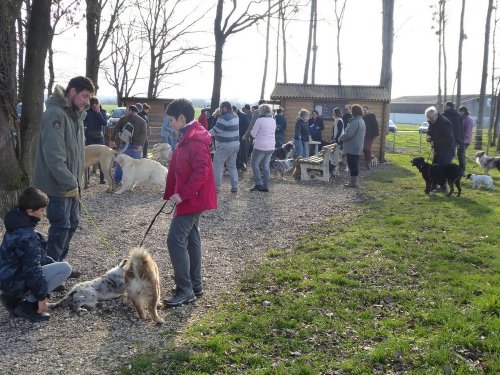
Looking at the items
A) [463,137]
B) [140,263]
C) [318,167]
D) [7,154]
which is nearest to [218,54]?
[318,167]

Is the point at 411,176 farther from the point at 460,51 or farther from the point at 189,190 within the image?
the point at 460,51

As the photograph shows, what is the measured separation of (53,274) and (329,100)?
16.6 meters

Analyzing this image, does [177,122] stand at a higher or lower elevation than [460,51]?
lower

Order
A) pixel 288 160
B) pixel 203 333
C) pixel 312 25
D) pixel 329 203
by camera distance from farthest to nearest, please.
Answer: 1. pixel 312 25
2. pixel 288 160
3. pixel 329 203
4. pixel 203 333

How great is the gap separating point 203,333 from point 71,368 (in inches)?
45.7

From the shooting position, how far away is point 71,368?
4156 millimetres

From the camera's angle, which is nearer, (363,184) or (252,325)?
(252,325)

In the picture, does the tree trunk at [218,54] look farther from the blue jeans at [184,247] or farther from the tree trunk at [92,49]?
the blue jeans at [184,247]

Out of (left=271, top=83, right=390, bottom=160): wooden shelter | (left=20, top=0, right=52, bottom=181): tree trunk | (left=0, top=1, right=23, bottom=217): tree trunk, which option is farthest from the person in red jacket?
(left=271, top=83, right=390, bottom=160): wooden shelter

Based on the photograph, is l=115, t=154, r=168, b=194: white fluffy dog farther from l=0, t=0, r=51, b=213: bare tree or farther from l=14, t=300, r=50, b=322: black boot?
l=14, t=300, r=50, b=322: black boot

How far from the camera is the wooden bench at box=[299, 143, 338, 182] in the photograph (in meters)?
15.0

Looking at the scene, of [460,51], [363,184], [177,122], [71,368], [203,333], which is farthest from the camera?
[460,51]

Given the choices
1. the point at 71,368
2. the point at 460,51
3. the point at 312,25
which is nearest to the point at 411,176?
the point at 71,368

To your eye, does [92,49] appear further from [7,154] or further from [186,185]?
[186,185]
